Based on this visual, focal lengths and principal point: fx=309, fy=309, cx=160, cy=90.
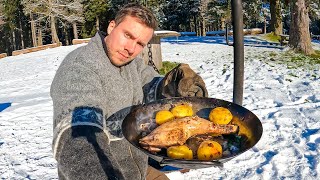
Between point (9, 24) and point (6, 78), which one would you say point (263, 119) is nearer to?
point (6, 78)

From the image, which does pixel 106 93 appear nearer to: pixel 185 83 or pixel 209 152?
pixel 185 83

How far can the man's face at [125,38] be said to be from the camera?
197cm

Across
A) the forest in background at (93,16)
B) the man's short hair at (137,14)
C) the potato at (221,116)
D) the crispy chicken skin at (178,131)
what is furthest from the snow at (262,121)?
the forest in background at (93,16)

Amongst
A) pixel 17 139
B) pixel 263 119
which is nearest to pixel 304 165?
pixel 263 119

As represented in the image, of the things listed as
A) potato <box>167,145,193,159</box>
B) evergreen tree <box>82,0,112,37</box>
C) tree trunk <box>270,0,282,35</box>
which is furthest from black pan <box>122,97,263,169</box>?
evergreen tree <box>82,0,112,37</box>

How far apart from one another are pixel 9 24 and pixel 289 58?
3662cm

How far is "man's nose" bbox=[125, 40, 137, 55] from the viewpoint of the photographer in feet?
6.60

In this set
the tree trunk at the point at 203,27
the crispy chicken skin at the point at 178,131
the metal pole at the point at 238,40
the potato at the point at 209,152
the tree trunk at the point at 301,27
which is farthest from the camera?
the tree trunk at the point at 203,27

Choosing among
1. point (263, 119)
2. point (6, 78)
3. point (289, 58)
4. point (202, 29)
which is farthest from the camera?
point (202, 29)

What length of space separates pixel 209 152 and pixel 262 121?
12.8 feet

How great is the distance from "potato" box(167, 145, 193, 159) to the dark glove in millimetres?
869

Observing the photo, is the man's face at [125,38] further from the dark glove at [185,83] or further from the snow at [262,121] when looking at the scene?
the snow at [262,121]

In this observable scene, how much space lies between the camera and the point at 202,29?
121ft

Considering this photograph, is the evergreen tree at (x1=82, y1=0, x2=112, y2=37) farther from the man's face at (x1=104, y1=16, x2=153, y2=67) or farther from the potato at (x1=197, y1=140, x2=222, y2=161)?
the potato at (x1=197, y1=140, x2=222, y2=161)
